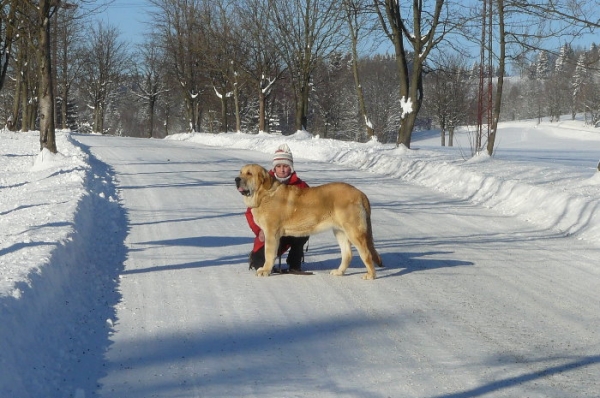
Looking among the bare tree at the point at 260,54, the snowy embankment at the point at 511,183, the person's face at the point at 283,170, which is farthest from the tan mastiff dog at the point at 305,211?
the bare tree at the point at 260,54

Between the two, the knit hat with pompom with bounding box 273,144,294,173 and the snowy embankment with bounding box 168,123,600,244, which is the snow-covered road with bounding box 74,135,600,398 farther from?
the knit hat with pompom with bounding box 273,144,294,173

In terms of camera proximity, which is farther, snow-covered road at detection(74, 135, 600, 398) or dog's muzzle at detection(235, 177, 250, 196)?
dog's muzzle at detection(235, 177, 250, 196)

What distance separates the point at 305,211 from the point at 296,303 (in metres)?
1.35

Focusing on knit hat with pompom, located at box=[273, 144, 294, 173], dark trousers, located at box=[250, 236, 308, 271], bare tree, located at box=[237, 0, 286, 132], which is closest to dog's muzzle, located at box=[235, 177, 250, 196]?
knit hat with pompom, located at box=[273, 144, 294, 173]

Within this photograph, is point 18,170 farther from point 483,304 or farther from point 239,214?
point 483,304

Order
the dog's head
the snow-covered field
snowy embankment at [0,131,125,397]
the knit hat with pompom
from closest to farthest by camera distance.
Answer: snowy embankment at [0,131,125,397] < the snow-covered field < the dog's head < the knit hat with pompom

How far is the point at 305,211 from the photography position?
8.20 metres

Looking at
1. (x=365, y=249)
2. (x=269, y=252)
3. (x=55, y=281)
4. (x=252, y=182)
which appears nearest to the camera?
(x=55, y=281)

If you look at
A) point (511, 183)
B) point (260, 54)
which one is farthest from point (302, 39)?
point (511, 183)

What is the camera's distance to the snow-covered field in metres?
5.17

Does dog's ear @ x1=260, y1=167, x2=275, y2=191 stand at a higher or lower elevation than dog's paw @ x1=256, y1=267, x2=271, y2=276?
higher

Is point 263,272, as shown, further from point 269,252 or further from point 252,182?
point 252,182

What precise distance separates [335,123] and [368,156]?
55.8m

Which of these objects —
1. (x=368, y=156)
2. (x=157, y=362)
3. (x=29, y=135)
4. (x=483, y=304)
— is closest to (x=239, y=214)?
(x=483, y=304)
